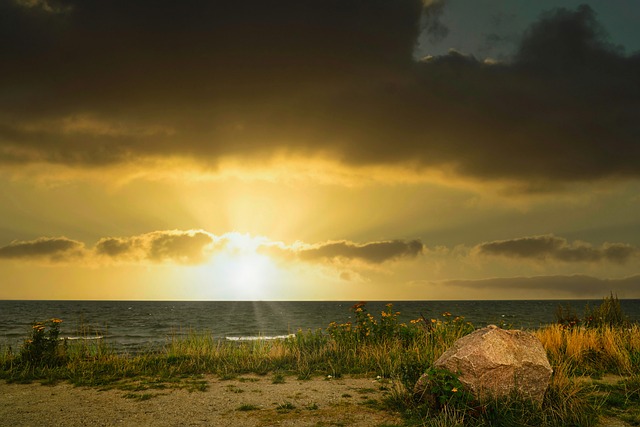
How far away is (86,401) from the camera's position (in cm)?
1130

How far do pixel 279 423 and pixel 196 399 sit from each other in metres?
2.94

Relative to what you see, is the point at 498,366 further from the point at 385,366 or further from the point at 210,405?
the point at 210,405

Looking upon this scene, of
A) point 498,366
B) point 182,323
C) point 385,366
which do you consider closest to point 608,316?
point 385,366

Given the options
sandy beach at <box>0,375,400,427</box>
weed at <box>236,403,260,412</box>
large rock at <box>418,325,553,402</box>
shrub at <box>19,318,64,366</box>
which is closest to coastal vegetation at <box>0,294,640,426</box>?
shrub at <box>19,318,64,366</box>

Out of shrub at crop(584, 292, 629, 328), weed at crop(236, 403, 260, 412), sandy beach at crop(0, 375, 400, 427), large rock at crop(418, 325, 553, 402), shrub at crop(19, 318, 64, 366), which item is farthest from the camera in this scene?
shrub at crop(584, 292, 629, 328)

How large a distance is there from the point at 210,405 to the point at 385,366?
17.3 ft

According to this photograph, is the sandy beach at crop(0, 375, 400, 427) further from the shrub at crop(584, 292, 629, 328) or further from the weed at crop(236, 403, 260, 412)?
the shrub at crop(584, 292, 629, 328)

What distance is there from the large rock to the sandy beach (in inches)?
62.0

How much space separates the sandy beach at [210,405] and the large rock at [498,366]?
157 centimetres

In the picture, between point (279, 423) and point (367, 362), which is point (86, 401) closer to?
point (279, 423)

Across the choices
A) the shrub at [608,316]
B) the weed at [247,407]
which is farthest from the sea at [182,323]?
the weed at [247,407]

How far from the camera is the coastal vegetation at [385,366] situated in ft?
30.4

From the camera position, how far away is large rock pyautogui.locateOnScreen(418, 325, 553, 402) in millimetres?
9227

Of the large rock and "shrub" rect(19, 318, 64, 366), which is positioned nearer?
the large rock
